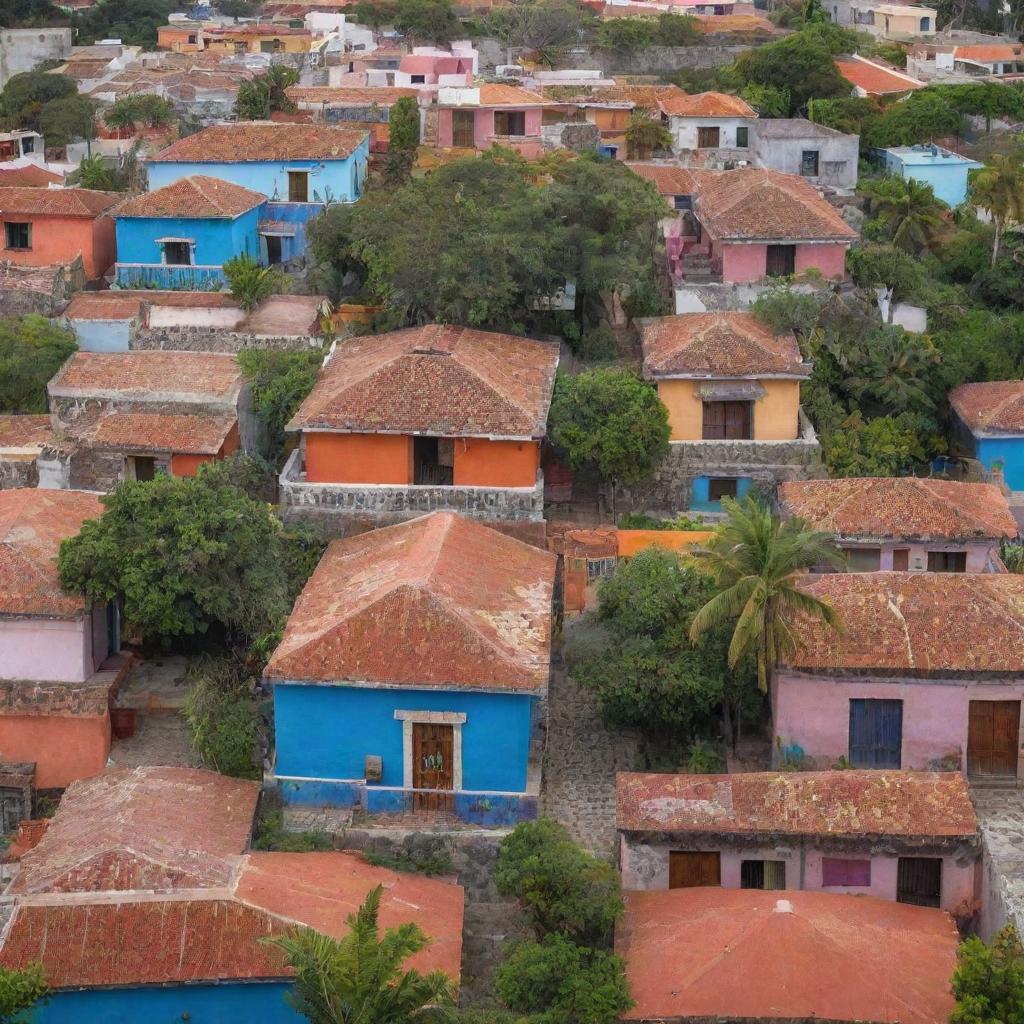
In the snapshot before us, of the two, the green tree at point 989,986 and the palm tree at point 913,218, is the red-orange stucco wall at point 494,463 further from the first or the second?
the palm tree at point 913,218

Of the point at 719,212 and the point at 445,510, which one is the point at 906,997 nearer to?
the point at 445,510

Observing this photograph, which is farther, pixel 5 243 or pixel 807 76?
pixel 807 76

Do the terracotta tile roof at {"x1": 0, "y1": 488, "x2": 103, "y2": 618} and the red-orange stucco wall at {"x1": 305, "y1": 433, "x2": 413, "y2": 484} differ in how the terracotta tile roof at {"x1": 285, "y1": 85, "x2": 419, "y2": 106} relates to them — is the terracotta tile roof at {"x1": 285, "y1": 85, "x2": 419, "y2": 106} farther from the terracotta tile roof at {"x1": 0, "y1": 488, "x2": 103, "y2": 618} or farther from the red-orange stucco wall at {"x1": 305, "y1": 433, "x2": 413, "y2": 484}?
the terracotta tile roof at {"x1": 0, "y1": 488, "x2": 103, "y2": 618}

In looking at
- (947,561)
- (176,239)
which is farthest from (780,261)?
(176,239)

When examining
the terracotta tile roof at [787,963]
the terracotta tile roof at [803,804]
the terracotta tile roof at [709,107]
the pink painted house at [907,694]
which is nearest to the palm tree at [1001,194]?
the terracotta tile roof at [709,107]

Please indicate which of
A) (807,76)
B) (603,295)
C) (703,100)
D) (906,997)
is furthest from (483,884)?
(807,76)

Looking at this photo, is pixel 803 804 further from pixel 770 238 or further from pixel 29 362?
pixel 29 362

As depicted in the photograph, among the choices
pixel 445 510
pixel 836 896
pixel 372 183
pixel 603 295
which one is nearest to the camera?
pixel 836 896
